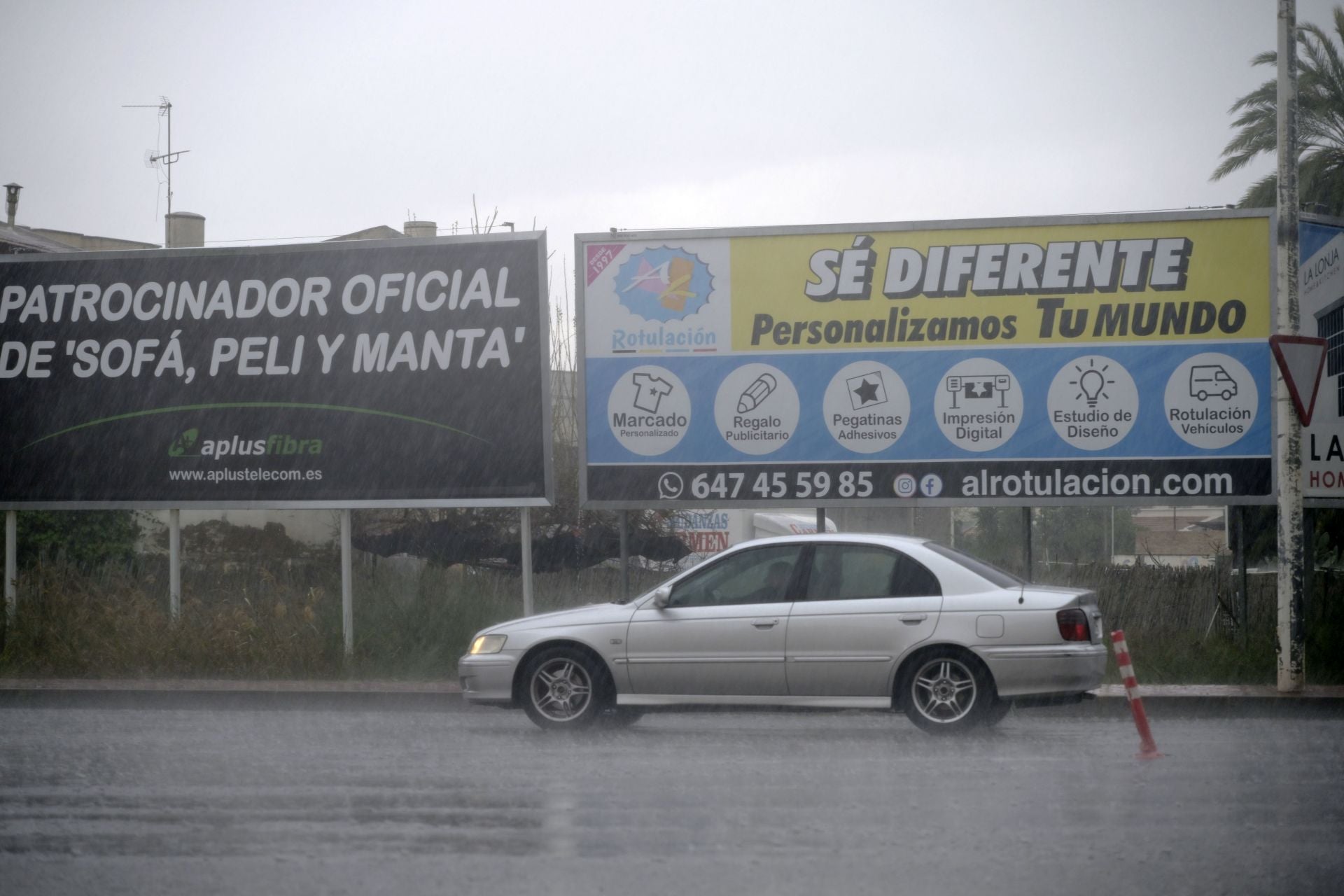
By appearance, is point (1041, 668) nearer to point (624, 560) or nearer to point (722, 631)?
point (722, 631)

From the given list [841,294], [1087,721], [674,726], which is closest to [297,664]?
[674,726]

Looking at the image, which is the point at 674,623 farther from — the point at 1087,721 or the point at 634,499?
the point at 634,499

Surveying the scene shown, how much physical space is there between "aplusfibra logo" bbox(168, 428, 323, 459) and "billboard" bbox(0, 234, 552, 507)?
18 millimetres

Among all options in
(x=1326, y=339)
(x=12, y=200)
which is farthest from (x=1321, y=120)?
(x=12, y=200)

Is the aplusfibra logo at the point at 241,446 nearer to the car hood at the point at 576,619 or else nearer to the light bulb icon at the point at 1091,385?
the car hood at the point at 576,619

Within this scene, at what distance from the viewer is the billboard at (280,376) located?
51.9 ft

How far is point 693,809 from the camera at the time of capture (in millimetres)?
7680

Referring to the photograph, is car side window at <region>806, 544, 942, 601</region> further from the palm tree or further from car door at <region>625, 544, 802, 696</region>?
the palm tree

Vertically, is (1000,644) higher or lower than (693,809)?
higher

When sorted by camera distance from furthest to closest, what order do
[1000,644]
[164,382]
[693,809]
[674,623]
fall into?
[164,382], [674,623], [1000,644], [693,809]

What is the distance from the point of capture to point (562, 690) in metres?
10.6

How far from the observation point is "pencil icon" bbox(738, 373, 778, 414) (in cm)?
1537

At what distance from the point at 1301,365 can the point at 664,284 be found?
6682 mm

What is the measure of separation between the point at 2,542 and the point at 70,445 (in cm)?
639
